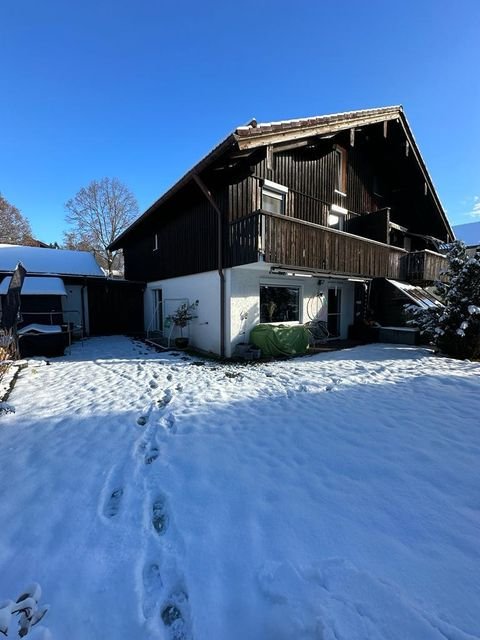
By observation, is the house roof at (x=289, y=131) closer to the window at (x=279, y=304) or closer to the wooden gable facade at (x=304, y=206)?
the wooden gable facade at (x=304, y=206)

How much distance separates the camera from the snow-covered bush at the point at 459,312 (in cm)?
809

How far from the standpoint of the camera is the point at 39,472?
3033 millimetres

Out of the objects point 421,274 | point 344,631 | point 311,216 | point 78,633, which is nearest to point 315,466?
point 344,631

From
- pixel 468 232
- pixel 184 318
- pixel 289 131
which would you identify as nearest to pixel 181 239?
pixel 184 318

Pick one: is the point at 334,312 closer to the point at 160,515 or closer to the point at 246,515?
the point at 246,515

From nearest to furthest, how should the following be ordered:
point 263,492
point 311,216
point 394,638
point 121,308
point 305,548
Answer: point 394,638
point 305,548
point 263,492
point 311,216
point 121,308

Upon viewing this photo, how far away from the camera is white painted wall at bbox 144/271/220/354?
9352 mm

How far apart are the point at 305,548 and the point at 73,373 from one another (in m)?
6.63

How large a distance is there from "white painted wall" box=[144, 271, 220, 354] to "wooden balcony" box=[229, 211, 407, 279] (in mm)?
1567

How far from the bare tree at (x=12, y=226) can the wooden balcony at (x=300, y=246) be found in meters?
29.6

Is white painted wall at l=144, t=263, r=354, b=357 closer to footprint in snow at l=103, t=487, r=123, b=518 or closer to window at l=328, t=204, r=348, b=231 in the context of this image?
window at l=328, t=204, r=348, b=231

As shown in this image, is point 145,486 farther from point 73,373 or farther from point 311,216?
point 311,216

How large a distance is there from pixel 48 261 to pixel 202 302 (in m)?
9.69

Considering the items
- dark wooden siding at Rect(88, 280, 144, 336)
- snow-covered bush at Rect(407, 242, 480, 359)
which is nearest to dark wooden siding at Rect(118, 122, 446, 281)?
dark wooden siding at Rect(88, 280, 144, 336)
